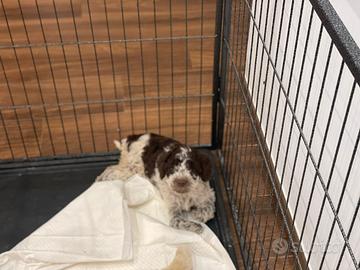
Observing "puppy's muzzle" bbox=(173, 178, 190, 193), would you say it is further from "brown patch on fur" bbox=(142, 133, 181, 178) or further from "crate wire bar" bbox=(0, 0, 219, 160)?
"crate wire bar" bbox=(0, 0, 219, 160)

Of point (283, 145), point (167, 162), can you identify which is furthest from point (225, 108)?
→ point (167, 162)

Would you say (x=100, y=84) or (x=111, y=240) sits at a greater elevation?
(x=100, y=84)

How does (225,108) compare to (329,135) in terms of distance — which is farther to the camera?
(225,108)

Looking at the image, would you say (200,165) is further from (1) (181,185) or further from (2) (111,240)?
(2) (111,240)

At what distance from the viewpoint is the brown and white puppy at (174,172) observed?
1.97m

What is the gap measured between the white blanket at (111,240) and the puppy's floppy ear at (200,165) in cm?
24

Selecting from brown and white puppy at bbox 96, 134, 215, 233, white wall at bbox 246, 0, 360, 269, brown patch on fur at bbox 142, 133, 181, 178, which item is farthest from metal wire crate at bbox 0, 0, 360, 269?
brown patch on fur at bbox 142, 133, 181, 178

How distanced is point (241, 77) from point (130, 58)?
3.70 feet

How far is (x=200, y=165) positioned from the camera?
6.56ft

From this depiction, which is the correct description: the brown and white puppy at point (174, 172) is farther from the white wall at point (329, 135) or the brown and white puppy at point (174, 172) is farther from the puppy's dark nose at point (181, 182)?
the white wall at point (329, 135)

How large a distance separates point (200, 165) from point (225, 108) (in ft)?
1.16

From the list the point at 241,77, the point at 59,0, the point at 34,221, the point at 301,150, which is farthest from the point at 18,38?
the point at 301,150

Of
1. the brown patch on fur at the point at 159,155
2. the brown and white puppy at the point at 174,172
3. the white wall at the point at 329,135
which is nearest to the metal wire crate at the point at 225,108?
the white wall at the point at 329,135

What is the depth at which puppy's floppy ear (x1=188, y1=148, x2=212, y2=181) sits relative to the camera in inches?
77.8
